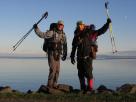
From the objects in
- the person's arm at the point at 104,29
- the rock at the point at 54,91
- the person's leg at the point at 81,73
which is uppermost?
the person's arm at the point at 104,29

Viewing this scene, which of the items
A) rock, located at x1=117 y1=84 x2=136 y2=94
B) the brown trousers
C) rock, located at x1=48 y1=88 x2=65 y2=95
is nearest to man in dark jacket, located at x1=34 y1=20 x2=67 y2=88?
the brown trousers

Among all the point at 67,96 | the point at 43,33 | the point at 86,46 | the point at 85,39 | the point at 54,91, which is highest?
the point at 43,33

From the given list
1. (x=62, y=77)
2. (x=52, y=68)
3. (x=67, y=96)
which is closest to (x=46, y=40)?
(x=52, y=68)

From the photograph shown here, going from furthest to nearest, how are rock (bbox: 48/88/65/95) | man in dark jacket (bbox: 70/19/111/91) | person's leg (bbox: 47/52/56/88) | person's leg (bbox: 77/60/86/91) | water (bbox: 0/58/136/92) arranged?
water (bbox: 0/58/136/92) → person's leg (bbox: 47/52/56/88) → person's leg (bbox: 77/60/86/91) → man in dark jacket (bbox: 70/19/111/91) → rock (bbox: 48/88/65/95)

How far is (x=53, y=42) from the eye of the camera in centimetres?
2225

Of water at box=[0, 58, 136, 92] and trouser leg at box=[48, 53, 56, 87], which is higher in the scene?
trouser leg at box=[48, 53, 56, 87]

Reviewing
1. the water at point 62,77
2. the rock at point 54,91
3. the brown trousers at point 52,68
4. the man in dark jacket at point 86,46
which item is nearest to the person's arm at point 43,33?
the brown trousers at point 52,68

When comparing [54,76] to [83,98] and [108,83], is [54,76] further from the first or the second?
[108,83]

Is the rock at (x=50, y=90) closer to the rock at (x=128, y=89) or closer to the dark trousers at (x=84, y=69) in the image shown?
the dark trousers at (x=84, y=69)

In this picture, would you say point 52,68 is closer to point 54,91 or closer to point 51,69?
point 51,69

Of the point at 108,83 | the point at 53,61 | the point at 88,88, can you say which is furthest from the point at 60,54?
the point at 108,83

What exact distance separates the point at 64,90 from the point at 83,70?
3.60ft

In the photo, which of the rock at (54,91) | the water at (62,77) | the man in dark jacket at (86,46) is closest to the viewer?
the rock at (54,91)

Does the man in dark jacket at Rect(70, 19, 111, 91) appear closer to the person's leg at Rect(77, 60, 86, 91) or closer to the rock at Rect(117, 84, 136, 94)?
the person's leg at Rect(77, 60, 86, 91)
